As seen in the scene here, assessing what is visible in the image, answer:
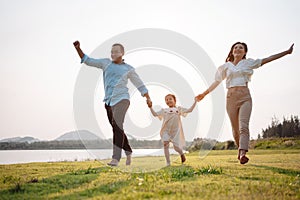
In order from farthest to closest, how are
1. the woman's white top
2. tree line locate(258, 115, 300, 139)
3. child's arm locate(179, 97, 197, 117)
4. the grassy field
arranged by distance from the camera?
tree line locate(258, 115, 300, 139), child's arm locate(179, 97, 197, 117), the woman's white top, the grassy field

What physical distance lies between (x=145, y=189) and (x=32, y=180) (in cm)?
205

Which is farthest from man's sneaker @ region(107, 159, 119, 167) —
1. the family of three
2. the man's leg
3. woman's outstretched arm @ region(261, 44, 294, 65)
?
woman's outstretched arm @ region(261, 44, 294, 65)

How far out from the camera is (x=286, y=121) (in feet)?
133

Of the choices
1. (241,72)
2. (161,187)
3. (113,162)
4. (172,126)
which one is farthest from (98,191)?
(241,72)

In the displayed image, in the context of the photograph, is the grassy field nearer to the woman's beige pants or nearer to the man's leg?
the woman's beige pants

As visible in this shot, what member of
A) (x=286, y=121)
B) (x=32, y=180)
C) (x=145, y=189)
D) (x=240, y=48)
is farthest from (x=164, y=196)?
(x=286, y=121)

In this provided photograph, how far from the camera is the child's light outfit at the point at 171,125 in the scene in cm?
896

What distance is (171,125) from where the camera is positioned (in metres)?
9.01

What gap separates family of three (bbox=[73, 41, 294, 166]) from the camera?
8.72 meters

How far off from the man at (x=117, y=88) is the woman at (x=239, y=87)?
176 cm

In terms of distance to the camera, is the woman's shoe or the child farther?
the child

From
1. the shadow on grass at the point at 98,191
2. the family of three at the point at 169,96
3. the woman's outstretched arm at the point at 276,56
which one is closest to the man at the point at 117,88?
the family of three at the point at 169,96

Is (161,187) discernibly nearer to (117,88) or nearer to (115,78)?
(117,88)

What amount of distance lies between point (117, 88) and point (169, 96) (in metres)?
1.27
